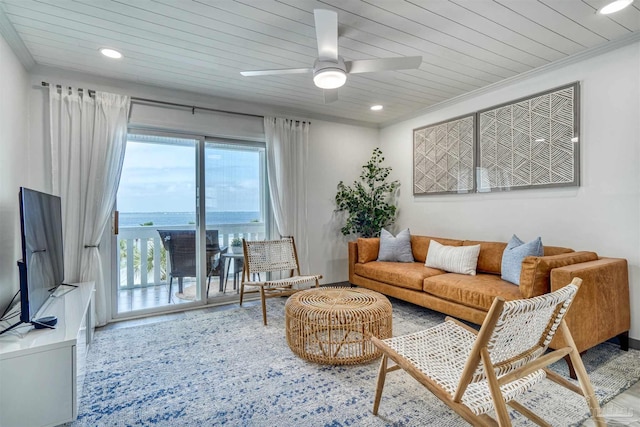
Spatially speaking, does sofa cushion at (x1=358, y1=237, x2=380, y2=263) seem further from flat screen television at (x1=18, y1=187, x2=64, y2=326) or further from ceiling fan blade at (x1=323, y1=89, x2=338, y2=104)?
flat screen television at (x1=18, y1=187, x2=64, y2=326)

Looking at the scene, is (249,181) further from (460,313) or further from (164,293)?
(460,313)

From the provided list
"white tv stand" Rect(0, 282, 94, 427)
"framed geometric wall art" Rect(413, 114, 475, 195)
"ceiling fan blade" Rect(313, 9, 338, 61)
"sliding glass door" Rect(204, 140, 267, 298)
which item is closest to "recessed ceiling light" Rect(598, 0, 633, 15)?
"framed geometric wall art" Rect(413, 114, 475, 195)

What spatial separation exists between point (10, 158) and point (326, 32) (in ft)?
8.17

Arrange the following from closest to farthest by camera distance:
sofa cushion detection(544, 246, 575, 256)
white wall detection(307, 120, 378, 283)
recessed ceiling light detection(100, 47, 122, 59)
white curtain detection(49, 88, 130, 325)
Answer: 1. recessed ceiling light detection(100, 47, 122, 59)
2. sofa cushion detection(544, 246, 575, 256)
3. white curtain detection(49, 88, 130, 325)
4. white wall detection(307, 120, 378, 283)

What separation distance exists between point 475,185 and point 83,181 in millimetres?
4119

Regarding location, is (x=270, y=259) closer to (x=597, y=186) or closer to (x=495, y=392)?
(x=495, y=392)

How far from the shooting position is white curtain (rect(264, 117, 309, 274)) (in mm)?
4039

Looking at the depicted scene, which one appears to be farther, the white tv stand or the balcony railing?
the balcony railing

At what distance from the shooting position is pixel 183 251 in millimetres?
3666

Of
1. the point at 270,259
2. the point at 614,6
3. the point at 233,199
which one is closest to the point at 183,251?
the point at 233,199

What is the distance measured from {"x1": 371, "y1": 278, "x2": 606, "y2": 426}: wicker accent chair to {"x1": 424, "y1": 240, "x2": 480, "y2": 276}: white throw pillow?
1.71 metres

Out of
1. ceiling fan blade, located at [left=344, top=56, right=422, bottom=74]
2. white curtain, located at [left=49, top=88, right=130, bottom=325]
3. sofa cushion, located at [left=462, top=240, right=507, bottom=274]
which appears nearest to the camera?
ceiling fan blade, located at [left=344, top=56, right=422, bottom=74]

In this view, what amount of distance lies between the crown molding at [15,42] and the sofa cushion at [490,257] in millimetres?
4348

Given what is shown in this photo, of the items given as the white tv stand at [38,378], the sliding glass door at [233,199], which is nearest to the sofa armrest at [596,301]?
the white tv stand at [38,378]
